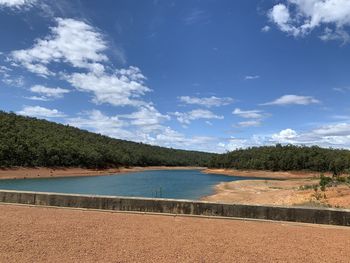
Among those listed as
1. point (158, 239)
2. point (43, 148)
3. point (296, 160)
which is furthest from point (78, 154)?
point (158, 239)

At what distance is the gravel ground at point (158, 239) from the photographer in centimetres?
782

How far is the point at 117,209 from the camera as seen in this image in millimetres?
14117

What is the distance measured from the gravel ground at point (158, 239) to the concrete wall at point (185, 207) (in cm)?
47

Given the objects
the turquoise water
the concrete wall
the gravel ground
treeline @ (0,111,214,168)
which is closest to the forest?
treeline @ (0,111,214,168)

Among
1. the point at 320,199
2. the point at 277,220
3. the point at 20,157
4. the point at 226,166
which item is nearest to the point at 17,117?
the point at 20,157

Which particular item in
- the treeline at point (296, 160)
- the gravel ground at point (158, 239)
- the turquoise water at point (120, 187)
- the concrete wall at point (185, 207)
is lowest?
the turquoise water at point (120, 187)

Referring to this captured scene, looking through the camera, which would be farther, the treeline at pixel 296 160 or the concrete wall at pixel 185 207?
the treeline at pixel 296 160

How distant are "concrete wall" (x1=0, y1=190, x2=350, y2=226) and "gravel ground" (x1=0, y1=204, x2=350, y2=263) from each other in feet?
1.54

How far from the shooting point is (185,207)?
1354cm

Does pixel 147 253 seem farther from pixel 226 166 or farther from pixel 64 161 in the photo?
pixel 226 166

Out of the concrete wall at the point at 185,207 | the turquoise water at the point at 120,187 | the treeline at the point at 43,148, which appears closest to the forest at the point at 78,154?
the treeline at the point at 43,148

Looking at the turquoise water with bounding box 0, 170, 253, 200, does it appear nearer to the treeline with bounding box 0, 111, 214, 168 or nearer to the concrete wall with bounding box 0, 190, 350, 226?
the concrete wall with bounding box 0, 190, 350, 226

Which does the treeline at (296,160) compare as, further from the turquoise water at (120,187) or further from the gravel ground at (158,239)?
the gravel ground at (158,239)

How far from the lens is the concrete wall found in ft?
40.2
